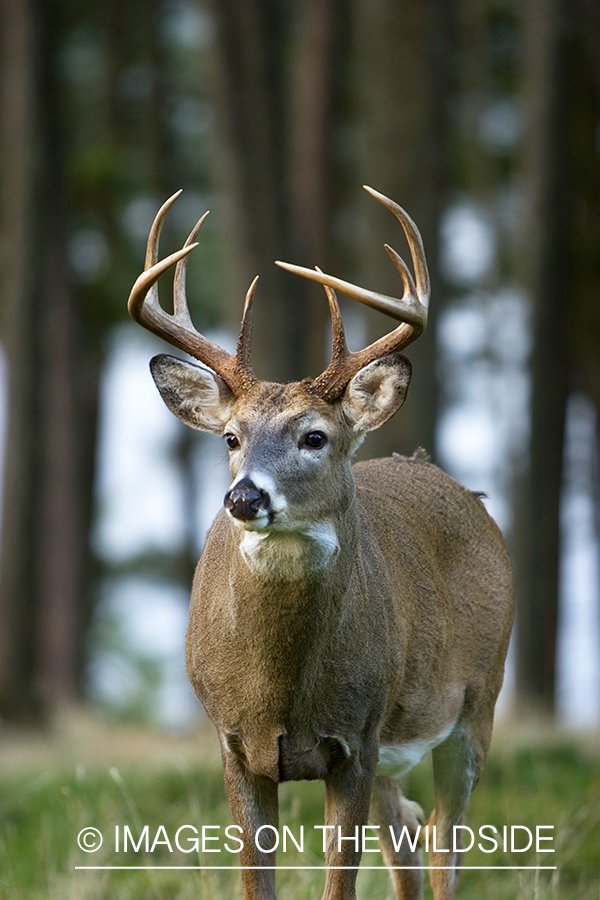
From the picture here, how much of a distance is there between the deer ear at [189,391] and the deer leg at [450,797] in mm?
1680

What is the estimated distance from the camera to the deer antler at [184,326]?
4379 mm

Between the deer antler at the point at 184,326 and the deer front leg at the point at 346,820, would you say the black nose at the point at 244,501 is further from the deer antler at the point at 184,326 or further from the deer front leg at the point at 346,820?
the deer front leg at the point at 346,820

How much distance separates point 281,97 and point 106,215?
776 cm

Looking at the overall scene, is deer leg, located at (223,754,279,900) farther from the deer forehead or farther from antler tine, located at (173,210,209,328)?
antler tine, located at (173,210,209,328)

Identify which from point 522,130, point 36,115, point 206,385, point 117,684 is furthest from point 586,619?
point 206,385

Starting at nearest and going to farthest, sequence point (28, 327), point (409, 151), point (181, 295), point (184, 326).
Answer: point (184, 326) < point (181, 295) < point (409, 151) < point (28, 327)

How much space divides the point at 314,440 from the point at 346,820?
48.1 inches

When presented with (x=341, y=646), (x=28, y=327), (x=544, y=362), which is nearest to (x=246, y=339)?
Answer: (x=341, y=646)

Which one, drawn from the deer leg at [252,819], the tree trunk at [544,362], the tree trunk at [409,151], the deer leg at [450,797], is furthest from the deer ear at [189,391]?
the tree trunk at [544,362]

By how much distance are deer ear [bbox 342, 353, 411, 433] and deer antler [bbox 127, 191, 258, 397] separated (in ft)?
1.14

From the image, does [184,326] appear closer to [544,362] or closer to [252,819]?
[252,819]

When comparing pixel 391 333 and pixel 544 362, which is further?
pixel 544 362

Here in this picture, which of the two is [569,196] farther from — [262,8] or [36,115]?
[36,115]

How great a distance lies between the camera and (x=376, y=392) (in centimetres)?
446
